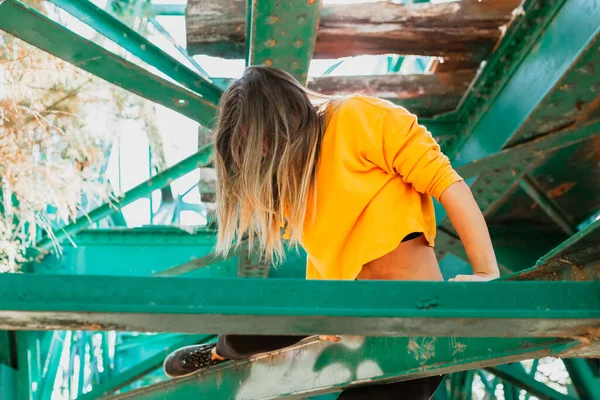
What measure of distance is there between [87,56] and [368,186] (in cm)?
200

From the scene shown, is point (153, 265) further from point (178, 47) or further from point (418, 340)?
point (418, 340)

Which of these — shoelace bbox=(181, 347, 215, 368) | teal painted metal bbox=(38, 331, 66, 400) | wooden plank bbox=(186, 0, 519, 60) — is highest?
wooden plank bbox=(186, 0, 519, 60)

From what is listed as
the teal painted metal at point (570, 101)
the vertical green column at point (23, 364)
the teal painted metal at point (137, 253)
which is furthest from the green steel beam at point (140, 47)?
the vertical green column at point (23, 364)

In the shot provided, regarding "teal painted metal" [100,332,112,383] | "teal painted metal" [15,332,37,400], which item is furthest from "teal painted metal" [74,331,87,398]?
"teal painted metal" [15,332,37,400]

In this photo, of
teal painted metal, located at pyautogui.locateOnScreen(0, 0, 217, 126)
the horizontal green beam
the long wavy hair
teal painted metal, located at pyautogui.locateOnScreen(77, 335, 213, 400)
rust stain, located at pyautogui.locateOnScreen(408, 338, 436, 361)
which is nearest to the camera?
the horizontal green beam

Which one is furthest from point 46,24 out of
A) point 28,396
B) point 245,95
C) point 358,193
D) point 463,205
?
point 28,396

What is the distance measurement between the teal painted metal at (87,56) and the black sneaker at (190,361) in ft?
4.27

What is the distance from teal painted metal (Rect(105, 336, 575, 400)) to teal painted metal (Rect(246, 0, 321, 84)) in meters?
1.39

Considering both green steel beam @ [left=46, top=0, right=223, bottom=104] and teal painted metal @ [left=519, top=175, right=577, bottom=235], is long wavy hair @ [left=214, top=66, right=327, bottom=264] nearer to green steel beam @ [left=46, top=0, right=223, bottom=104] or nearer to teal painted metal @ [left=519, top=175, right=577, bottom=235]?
green steel beam @ [left=46, top=0, right=223, bottom=104]

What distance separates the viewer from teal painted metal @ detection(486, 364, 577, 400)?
673cm

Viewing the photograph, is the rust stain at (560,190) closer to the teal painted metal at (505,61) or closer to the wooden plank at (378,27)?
the teal painted metal at (505,61)

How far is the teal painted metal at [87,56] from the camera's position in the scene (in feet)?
13.3

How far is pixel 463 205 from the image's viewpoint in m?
2.59

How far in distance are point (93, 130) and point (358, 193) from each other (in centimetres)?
335
